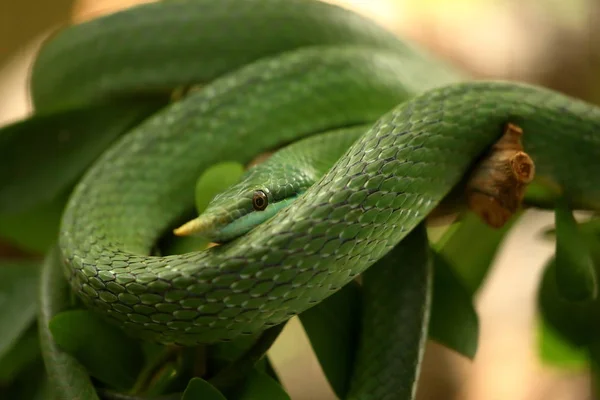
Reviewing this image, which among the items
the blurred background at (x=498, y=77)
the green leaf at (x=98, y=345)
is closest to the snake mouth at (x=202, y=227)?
the green leaf at (x=98, y=345)

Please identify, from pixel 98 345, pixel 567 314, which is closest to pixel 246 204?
pixel 98 345

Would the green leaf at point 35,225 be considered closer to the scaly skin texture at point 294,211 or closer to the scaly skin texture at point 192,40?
the scaly skin texture at point 192,40

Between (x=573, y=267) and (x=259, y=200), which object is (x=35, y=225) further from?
(x=573, y=267)

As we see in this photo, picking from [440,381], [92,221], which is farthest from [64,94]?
[440,381]

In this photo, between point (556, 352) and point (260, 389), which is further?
point (556, 352)

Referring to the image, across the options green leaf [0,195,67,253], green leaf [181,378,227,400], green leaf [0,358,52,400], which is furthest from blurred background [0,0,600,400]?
green leaf [181,378,227,400]

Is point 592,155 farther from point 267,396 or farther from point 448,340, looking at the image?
point 267,396
